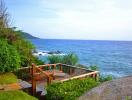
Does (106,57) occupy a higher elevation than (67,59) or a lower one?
lower

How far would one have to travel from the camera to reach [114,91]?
420 cm

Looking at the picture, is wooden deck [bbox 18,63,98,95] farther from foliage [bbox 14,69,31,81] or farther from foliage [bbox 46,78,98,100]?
foliage [bbox 46,78,98,100]

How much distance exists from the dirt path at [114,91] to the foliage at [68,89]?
4877 millimetres

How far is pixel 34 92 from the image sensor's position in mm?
12102

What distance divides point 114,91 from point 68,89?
6139 mm

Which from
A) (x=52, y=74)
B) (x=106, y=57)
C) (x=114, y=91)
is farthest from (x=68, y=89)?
(x=106, y=57)

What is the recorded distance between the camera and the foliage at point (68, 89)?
962cm

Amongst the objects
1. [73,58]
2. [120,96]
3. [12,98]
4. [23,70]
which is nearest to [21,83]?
[23,70]

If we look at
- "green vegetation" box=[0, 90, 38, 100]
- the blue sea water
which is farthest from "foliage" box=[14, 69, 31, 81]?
the blue sea water

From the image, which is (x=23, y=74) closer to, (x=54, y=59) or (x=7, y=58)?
(x=7, y=58)

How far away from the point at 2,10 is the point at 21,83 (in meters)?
4.96

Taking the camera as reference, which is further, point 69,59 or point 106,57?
point 106,57

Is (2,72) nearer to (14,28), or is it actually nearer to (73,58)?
(14,28)

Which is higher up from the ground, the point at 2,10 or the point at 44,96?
the point at 2,10
